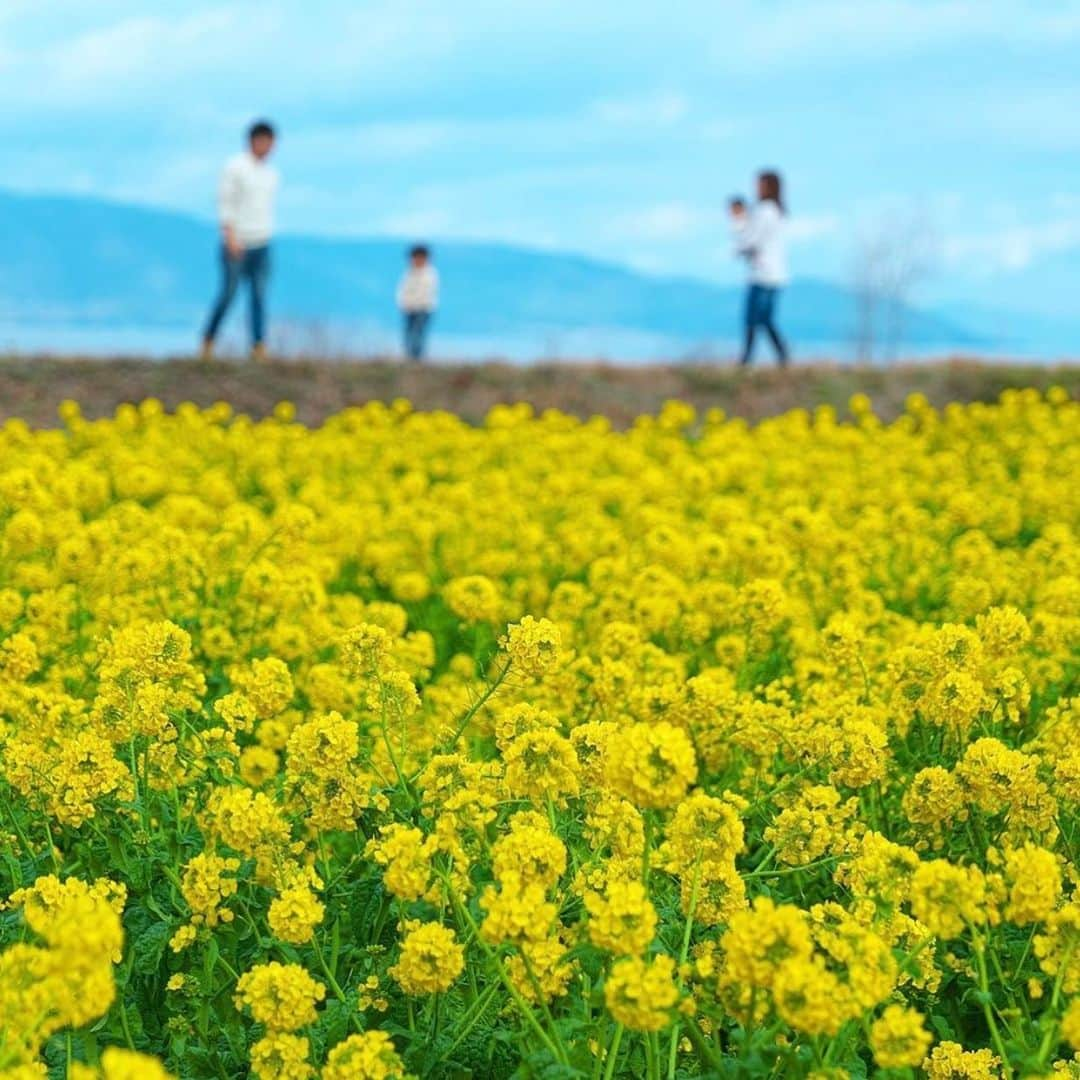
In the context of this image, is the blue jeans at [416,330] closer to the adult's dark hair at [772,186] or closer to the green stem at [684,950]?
the adult's dark hair at [772,186]

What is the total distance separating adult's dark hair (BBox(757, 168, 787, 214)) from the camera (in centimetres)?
2117

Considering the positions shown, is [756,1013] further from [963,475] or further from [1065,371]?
[1065,371]

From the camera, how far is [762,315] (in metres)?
21.1

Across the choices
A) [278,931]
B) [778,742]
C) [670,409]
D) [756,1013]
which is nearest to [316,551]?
[778,742]

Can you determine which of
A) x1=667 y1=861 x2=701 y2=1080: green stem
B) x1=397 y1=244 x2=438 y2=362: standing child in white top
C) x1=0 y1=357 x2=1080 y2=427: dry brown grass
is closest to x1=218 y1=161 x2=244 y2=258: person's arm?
x1=0 y1=357 x2=1080 y2=427: dry brown grass

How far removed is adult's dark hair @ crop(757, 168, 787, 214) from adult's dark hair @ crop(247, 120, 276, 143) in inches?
246

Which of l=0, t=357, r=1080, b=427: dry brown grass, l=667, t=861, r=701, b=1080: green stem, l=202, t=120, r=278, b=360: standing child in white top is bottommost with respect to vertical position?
l=667, t=861, r=701, b=1080: green stem

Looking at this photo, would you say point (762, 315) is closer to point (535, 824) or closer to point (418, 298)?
point (418, 298)

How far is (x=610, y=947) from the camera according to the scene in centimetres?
302

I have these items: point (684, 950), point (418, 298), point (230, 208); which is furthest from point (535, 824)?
point (418, 298)

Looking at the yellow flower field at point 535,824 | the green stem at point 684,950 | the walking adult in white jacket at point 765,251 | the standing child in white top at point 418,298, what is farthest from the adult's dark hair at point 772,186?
the green stem at point 684,950

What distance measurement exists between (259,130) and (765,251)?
21.2 feet

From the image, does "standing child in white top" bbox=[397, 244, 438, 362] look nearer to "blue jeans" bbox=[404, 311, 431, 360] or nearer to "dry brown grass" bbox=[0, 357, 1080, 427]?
"blue jeans" bbox=[404, 311, 431, 360]

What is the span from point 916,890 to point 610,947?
63cm
